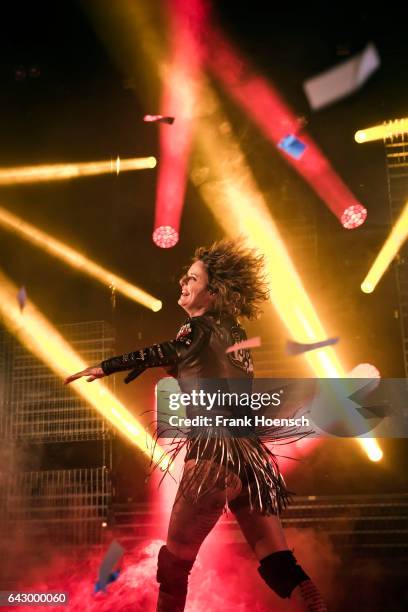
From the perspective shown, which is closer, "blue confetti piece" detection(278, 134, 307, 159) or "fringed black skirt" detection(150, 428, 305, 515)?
"fringed black skirt" detection(150, 428, 305, 515)

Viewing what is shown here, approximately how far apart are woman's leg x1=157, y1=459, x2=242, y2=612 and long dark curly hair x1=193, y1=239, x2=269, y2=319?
972mm

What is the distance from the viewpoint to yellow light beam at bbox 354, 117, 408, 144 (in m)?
4.44

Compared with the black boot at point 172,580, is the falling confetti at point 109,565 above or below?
above

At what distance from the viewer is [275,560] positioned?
9.35 feet

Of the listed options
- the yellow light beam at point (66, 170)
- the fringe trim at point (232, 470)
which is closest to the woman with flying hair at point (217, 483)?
the fringe trim at point (232, 470)

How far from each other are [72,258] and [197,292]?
1595 millimetres

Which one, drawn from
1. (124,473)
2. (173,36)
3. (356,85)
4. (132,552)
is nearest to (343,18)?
(356,85)

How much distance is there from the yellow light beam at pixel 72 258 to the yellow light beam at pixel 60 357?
409 mm

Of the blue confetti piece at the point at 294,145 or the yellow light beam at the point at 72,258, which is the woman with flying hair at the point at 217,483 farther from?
the blue confetti piece at the point at 294,145

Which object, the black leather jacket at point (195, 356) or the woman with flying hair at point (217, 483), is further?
the black leather jacket at point (195, 356)

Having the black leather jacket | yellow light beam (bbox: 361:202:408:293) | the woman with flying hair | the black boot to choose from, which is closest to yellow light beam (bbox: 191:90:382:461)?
yellow light beam (bbox: 361:202:408:293)

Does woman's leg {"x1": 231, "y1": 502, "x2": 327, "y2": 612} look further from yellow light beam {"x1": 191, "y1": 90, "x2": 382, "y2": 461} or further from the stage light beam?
the stage light beam

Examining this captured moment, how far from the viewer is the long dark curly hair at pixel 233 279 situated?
3471 millimetres

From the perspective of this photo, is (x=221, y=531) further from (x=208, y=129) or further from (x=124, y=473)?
(x=208, y=129)
